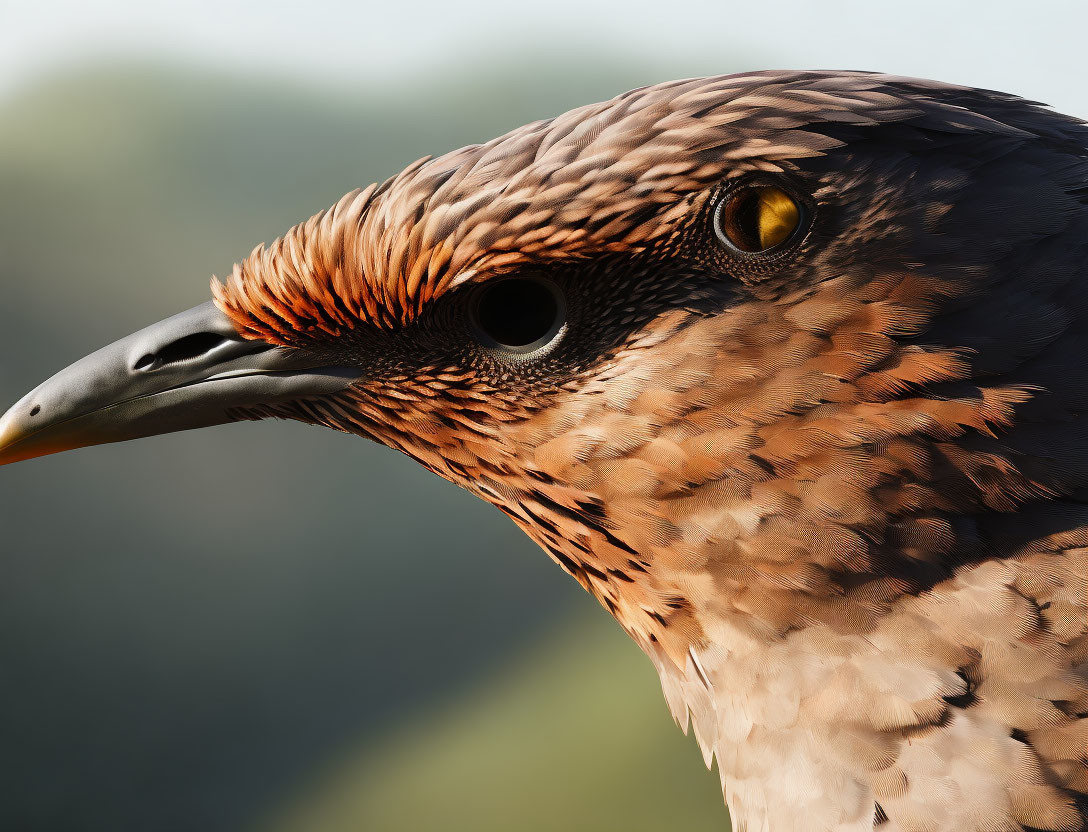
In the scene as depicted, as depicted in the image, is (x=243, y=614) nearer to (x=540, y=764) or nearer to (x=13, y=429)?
(x=540, y=764)

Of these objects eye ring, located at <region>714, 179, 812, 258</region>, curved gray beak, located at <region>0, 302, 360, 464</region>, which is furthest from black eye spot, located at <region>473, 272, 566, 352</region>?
curved gray beak, located at <region>0, 302, 360, 464</region>

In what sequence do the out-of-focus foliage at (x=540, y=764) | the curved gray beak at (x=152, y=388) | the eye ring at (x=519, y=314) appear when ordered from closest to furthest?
the eye ring at (x=519, y=314)
the curved gray beak at (x=152, y=388)
the out-of-focus foliage at (x=540, y=764)

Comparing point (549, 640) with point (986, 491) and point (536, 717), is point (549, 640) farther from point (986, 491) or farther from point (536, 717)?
point (986, 491)

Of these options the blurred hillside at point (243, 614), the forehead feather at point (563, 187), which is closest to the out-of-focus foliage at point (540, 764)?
the blurred hillside at point (243, 614)

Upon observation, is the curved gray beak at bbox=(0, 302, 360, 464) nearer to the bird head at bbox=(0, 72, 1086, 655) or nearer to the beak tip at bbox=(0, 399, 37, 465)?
the beak tip at bbox=(0, 399, 37, 465)

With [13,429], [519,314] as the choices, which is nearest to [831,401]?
[519,314]

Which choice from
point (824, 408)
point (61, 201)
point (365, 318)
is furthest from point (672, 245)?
point (61, 201)

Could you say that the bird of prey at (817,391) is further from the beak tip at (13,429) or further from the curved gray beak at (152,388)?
the beak tip at (13,429)

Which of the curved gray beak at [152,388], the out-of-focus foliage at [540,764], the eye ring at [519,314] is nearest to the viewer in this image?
the eye ring at [519,314]
